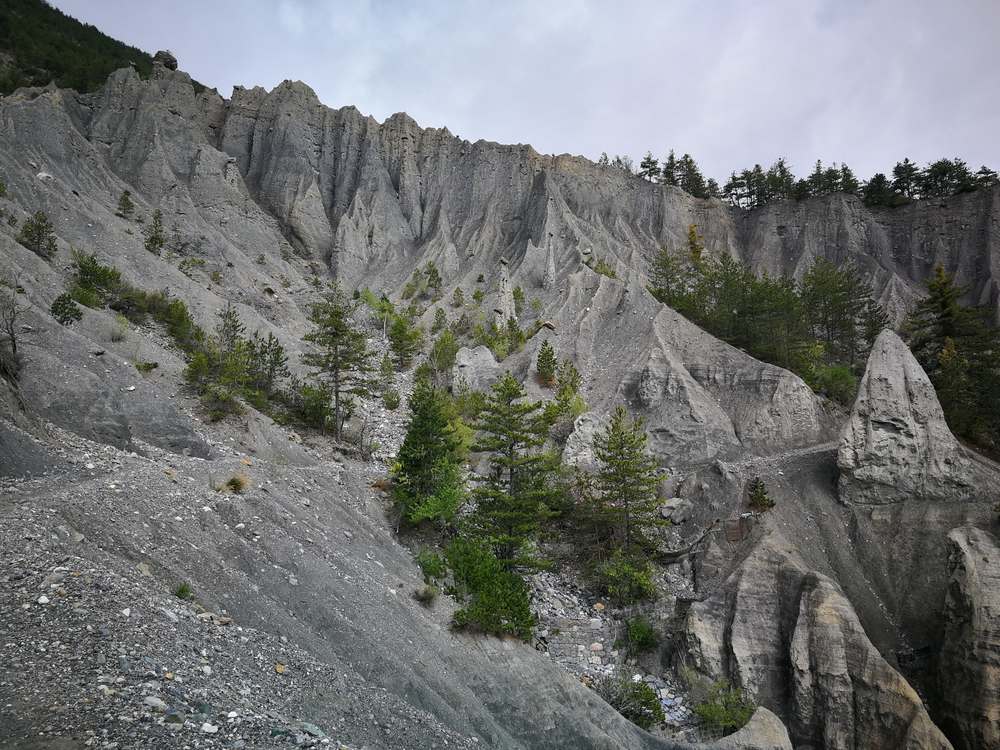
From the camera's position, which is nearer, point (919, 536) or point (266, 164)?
point (919, 536)

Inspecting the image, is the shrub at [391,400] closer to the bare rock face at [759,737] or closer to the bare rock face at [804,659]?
the bare rock face at [804,659]

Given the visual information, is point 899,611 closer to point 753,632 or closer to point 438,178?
point 753,632

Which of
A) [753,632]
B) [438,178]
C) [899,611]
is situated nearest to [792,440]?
[899,611]

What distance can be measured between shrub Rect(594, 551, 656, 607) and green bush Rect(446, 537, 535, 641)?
12.1 ft

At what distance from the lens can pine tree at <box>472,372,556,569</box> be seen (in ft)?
67.7

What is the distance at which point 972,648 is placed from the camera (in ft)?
57.0

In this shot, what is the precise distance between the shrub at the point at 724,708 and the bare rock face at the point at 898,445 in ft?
38.7

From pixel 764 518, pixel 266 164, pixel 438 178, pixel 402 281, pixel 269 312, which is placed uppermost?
pixel 438 178

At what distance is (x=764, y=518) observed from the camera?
78.5 feet

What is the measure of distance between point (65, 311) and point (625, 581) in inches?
991

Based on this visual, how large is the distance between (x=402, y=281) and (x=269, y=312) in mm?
15419

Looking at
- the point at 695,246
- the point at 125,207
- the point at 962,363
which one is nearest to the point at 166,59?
the point at 125,207

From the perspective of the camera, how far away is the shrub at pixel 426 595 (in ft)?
54.5

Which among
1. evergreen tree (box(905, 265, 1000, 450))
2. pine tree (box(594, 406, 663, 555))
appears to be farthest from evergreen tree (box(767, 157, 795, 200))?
pine tree (box(594, 406, 663, 555))
